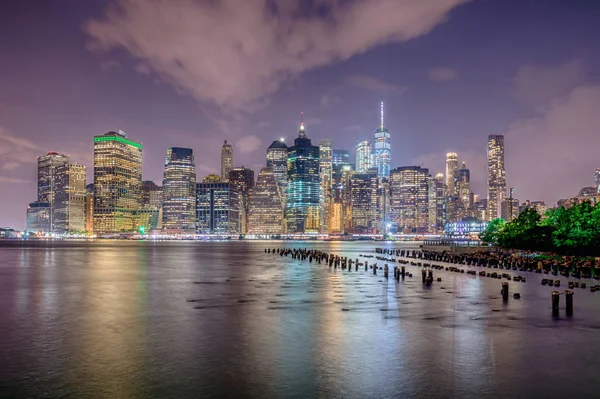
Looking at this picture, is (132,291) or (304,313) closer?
(304,313)

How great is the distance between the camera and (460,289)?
50.3m

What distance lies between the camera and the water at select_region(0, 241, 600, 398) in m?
18.7

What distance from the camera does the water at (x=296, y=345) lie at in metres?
18.7

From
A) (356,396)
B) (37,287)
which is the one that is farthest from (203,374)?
(37,287)

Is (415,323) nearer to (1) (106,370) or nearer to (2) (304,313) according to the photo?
(2) (304,313)

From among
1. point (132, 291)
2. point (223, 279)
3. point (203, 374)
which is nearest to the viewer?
point (203, 374)

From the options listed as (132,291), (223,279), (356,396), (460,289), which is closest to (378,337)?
(356,396)

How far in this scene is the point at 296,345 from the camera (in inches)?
1008

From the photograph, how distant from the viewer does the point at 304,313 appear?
117 ft

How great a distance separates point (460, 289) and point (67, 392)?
4010cm

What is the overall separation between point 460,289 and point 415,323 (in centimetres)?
2084

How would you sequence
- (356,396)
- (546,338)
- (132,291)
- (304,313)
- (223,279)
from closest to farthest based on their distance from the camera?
(356,396) → (546,338) → (304,313) → (132,291) → (223,279)

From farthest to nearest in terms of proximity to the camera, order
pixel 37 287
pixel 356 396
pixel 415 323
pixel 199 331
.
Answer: pixel 37 287 → pixel 415 323 → pixel 199 331 → pixel 356 396

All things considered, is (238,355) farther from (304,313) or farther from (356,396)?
(304,313)
